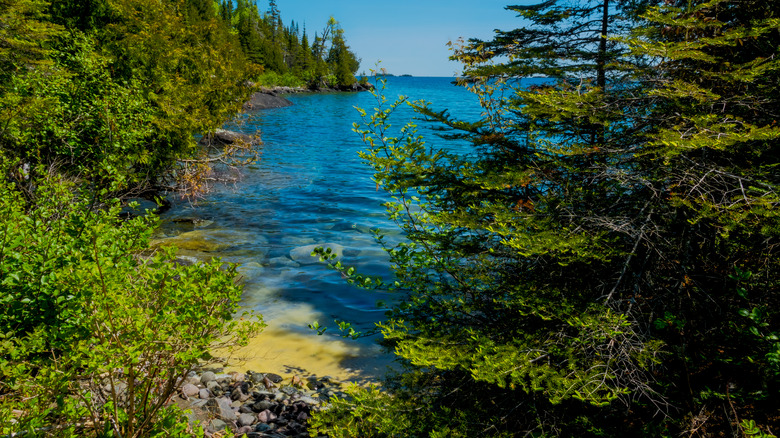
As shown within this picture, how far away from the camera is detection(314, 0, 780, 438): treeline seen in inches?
117

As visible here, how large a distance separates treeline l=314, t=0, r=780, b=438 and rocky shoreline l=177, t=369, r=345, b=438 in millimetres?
1397

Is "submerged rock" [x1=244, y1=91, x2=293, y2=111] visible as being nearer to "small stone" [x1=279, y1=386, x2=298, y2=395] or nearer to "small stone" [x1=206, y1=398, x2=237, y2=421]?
"small stone" [x1=279, y1=386, x2=298, y2=395]

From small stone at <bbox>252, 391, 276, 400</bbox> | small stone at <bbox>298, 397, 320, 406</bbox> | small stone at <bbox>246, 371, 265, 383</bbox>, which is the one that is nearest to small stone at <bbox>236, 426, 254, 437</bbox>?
small stone at <bbox>252, 391, 276, 400</bbox>

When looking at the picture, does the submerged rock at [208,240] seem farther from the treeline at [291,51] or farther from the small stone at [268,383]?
the treeline at [291,51]

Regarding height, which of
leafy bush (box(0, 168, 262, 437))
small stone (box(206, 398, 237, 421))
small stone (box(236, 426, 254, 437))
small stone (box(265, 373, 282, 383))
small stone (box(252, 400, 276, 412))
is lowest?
small stone (box(265, 373, 282, 383))

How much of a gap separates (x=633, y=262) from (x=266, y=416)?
14.9 feet

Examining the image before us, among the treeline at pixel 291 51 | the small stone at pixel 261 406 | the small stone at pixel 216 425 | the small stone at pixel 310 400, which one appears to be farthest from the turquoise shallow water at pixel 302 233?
the treeline at pixel 291 51

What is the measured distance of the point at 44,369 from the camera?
9.53 ft

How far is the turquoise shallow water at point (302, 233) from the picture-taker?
9102 mm

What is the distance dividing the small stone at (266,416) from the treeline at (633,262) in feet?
5.09

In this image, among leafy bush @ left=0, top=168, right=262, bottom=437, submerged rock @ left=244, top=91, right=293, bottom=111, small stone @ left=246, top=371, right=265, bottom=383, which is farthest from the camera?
submerged rock @ left=244, top=91, right=293, bottom=111

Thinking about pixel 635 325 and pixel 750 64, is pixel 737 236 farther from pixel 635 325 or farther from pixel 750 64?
pixel 750 64

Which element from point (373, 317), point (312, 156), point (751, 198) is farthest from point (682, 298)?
point (312, 156)

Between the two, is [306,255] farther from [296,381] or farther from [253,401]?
[253,401]
